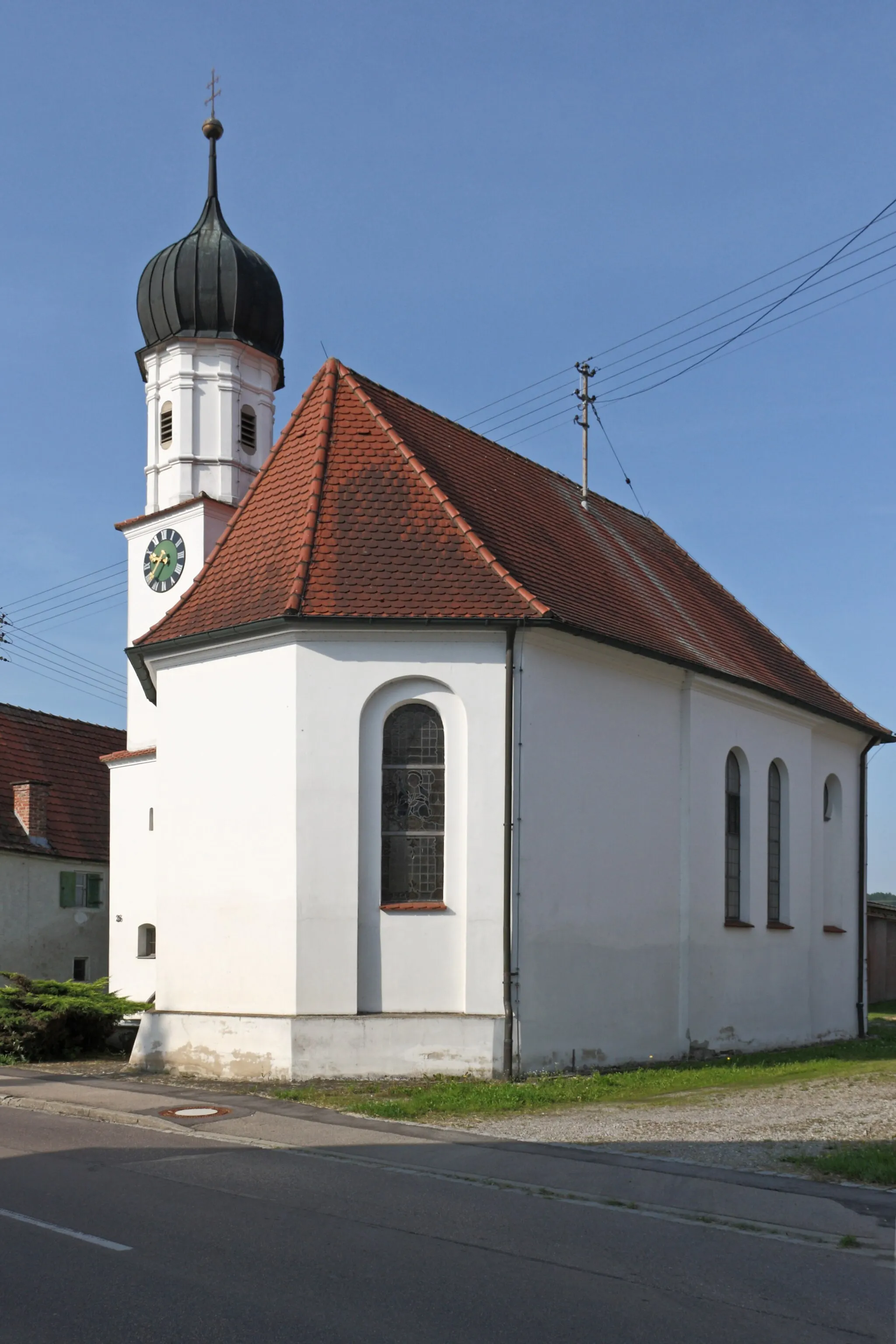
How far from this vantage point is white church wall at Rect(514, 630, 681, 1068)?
16859 mm

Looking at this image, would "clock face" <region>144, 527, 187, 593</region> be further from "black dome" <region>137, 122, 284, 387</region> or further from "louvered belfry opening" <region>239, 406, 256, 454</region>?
"black dome" <region>137, 122, 284, 387</region>

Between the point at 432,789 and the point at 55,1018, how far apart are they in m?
6.14

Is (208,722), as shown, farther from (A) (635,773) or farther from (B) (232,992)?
(A) (635,773)

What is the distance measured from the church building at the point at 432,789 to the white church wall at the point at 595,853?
0.15 feet

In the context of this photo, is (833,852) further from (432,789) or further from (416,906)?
(416,906)

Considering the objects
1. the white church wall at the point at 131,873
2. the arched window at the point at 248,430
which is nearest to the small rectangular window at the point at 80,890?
the white church wall at the point at 131,873

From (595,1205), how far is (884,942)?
1148 inches

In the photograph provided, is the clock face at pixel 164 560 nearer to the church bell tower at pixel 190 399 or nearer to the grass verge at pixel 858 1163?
the church bell tower at pixel 190 399

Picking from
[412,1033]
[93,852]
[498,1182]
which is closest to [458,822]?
[412,1033]

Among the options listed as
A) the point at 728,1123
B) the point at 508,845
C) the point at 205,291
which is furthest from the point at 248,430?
the point at 728,1123

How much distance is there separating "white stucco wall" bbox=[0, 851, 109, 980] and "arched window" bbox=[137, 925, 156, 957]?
9.60 ft

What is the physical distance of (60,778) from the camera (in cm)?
3170

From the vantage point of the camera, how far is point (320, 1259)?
23.2 feet

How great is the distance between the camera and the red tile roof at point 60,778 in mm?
29484
